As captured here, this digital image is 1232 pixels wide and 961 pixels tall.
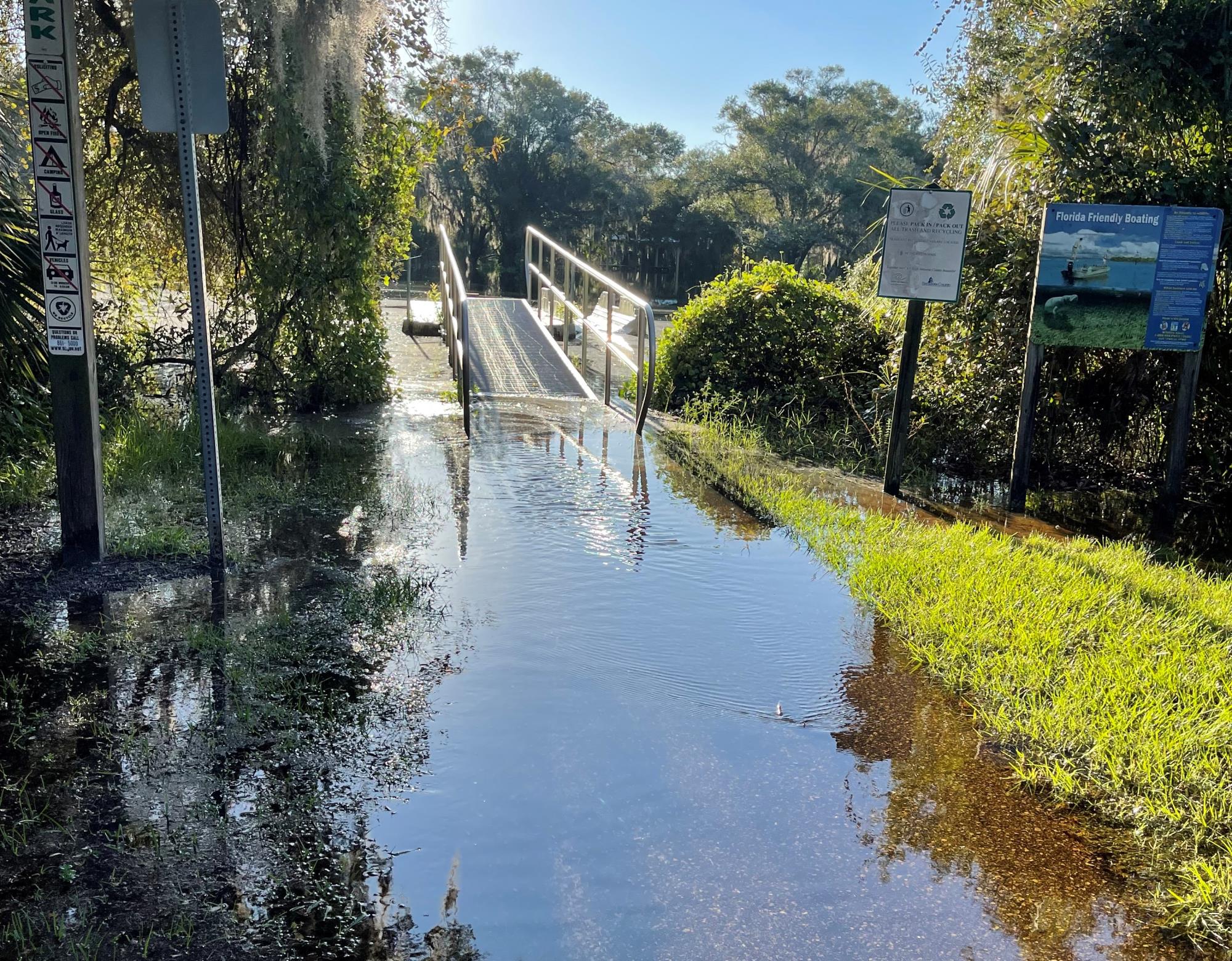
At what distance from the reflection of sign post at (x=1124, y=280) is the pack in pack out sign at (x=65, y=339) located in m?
5.96

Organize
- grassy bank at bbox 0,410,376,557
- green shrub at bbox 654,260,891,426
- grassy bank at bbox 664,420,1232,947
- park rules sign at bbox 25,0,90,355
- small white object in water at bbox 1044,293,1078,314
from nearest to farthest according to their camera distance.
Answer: grassy bank at bbox 664,420,1232,947 < park rules sign at bbox 25,0,90,355 < grassy bank at bbox 0,410,376,557 < small white object in water at bbox 1044,293,1078,314 < green shrub at bbox 654,260,891,426

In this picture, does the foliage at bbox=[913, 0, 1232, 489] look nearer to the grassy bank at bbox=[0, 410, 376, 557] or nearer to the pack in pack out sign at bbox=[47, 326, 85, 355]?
the grassy bank at bbox=[0, 410, 376, 557]

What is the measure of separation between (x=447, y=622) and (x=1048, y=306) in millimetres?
4908

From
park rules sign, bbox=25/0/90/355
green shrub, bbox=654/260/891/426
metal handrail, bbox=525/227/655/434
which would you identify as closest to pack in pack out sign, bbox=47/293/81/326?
park rules sign, bbox=25/0/90/355

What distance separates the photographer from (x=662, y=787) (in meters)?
3.46

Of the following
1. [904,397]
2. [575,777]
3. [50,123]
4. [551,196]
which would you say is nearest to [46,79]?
[50,123]

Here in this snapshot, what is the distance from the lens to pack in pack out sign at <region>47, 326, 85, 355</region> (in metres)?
4.85

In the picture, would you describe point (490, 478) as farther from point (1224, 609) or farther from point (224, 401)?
point (1224, 609)

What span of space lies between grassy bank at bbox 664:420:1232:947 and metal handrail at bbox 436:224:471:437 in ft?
9.66

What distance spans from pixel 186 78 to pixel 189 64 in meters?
0.06

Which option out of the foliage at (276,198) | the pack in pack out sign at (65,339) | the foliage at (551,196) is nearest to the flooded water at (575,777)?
the pack in pack out sign at (65,339)

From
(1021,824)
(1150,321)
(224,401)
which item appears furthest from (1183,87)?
(224,401)

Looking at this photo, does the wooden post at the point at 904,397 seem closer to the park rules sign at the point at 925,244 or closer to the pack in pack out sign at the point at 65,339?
the park rules sign at the point at 925,244

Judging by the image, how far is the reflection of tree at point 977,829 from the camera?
2.90m
